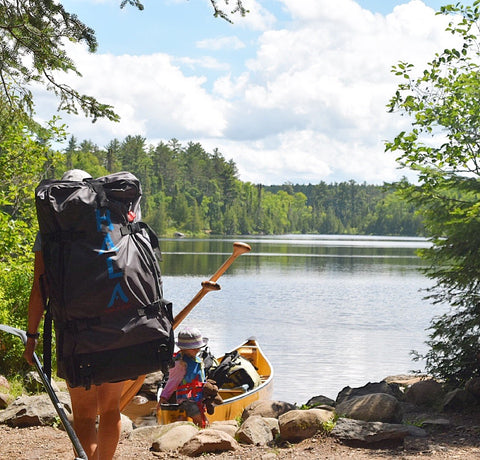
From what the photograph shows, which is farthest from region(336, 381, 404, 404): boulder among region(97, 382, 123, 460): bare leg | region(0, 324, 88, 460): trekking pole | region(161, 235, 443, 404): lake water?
region(0, 324, 88, 460): trekking pole

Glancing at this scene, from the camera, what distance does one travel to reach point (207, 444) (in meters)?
5.11

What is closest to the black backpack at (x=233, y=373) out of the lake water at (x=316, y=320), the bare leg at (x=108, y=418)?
the lake water at (x=316, y=320)

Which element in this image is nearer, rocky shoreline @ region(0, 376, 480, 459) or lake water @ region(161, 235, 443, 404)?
rocky shoreline @ region(0, 376, 480, 459)

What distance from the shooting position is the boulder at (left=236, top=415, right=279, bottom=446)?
5.62 m

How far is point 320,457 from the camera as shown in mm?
5094

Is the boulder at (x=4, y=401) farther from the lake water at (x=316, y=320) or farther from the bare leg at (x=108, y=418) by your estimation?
the lake water at (x=316, y=320)

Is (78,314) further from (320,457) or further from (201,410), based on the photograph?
(201,410)

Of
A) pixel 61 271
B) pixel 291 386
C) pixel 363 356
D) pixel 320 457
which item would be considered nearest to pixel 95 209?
pixel 61 271

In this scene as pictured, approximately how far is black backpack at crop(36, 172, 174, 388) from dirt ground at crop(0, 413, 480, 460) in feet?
6.87

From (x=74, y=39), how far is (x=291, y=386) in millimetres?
8507

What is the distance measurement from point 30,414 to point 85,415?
2.52 meters

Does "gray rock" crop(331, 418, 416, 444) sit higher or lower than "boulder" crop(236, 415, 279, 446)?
higher

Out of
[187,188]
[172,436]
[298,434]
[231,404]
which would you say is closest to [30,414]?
[172,436]

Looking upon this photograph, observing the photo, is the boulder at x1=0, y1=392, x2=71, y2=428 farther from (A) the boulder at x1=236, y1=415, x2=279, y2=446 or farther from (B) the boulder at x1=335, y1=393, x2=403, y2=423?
(B) the boulder at x1=335, y1=393, x2=403, y2=423
